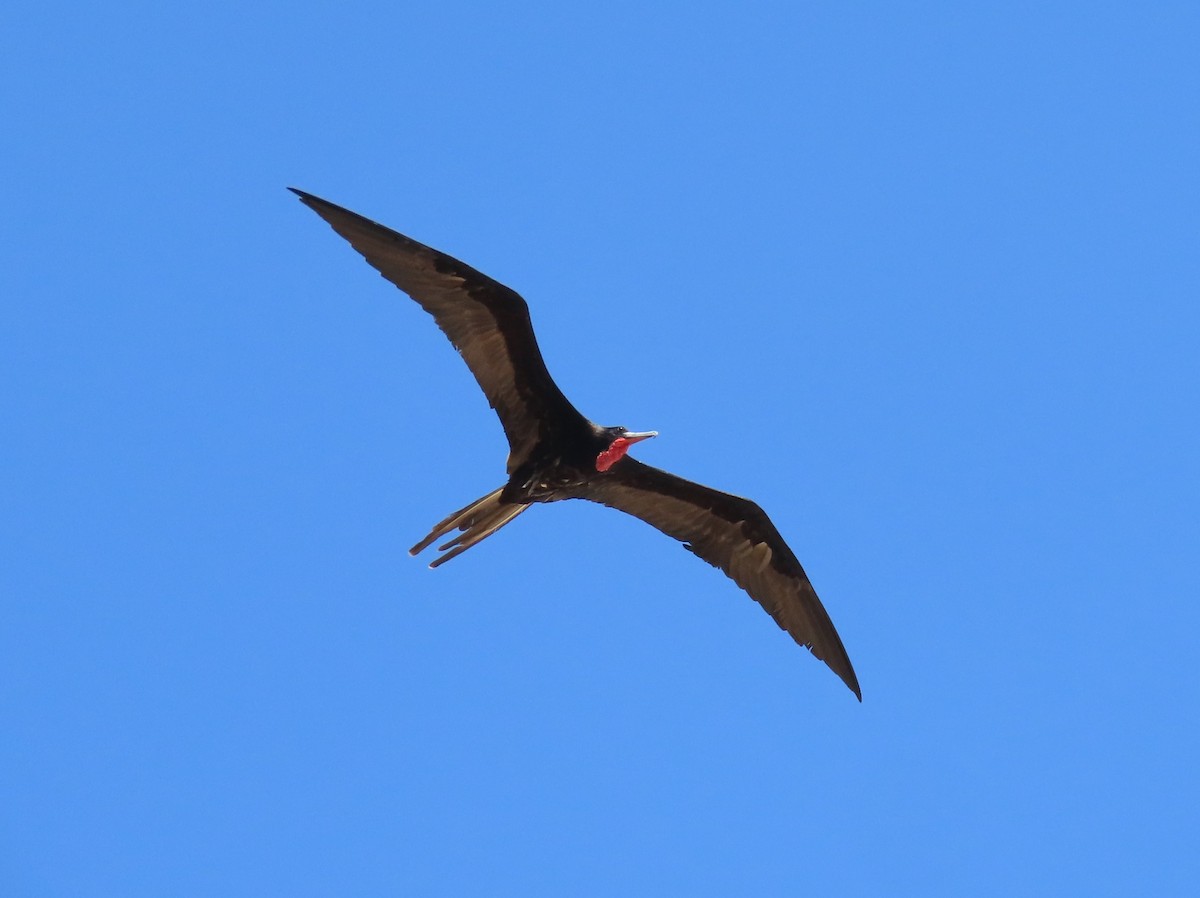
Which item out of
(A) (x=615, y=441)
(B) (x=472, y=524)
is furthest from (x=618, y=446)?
(B) (x=472, y=524)

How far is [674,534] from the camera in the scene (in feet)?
40.0

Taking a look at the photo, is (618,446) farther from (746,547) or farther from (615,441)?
(746,547)

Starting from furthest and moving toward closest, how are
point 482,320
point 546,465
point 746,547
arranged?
point 746,547, point 546,465, point 482,320

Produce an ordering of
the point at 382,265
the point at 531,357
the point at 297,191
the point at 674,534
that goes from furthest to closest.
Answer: the point at 674,534 < the point at 531,357 < the point at 382,265 < the point at 297,191

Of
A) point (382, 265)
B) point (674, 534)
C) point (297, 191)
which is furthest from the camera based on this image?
point (674, 534)

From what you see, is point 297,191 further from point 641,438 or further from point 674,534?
point 674,534

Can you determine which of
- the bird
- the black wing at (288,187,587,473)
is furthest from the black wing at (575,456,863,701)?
the black wing at (288,187,587,473)

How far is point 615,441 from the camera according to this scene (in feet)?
36.9

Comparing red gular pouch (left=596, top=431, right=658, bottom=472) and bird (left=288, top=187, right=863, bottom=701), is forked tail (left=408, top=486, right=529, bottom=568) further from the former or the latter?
red gular pouch (left=596, top=431, right=658, bottom=472)

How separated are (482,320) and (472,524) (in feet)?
5.20

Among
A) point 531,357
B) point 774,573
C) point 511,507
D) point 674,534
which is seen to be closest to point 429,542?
point 511,507

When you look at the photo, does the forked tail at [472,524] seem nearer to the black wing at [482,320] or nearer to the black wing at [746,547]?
the black wing at [482,320]

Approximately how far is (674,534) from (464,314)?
2.91 m

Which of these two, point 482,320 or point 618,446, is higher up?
point 482,320
